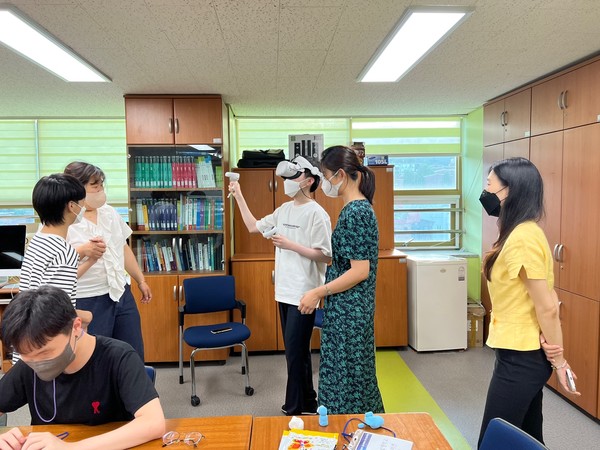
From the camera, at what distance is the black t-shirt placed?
4.23 feet

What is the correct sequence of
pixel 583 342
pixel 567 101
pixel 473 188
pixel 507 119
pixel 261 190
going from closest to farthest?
pixel 583 342 → pixel 567 101 → pixel 507 119 → pixel 261 190 → pixel 473 188

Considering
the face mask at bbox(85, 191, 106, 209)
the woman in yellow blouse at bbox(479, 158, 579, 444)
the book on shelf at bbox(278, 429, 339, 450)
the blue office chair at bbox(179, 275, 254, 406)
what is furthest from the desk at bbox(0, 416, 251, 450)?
the blue office chair at bbox(179, 275, 254, 406)

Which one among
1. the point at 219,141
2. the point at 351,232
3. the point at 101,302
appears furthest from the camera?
the point at 219,141

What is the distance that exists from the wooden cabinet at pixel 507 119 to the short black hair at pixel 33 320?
3.69m

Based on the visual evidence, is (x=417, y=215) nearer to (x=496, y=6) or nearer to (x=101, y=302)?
(x=496, y=6)

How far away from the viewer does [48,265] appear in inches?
67.4

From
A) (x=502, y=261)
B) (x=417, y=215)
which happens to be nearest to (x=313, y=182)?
(x=502, y=261)

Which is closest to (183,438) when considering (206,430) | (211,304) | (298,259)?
(206,430)

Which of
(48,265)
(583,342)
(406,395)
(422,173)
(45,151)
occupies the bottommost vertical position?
(406,395)

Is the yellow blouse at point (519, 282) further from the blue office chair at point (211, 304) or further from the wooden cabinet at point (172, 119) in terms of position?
the wooden cabinet at point (172, 119)

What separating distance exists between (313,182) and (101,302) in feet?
4.74

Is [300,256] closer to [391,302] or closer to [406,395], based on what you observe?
[406,395]

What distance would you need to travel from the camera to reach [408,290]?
4.04 m

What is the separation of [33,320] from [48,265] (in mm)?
674
